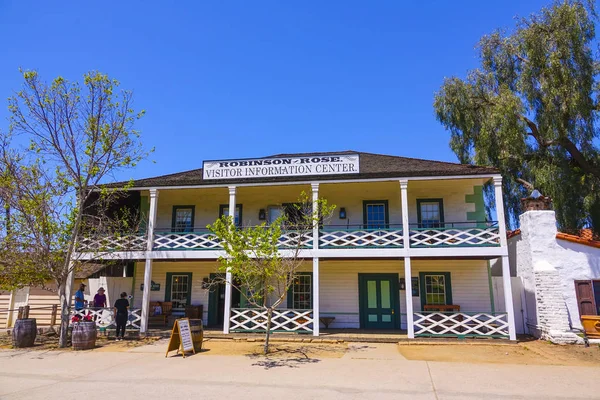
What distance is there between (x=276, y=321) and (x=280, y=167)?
5334 millimetres

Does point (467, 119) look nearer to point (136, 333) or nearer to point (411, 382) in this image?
point (411, 382)

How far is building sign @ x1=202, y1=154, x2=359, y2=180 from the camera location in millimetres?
13758

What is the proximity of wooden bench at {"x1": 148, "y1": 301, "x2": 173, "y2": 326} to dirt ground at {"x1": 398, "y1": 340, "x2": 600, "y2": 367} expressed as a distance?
885cm

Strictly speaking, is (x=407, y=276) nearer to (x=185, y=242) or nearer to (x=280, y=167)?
(x=280, y=167)

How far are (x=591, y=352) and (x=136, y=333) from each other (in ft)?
43.9

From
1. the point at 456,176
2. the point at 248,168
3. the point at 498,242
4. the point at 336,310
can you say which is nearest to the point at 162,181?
the point at 248,168

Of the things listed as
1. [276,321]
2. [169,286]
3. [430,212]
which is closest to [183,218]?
[169,286]

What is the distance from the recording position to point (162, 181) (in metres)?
14.3

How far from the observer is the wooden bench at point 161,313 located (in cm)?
1512

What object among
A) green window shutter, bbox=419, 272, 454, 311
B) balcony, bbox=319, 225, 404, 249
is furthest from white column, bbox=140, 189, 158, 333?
green window shutter, bbox=419, 272, 454, 311

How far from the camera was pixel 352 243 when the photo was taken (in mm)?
13461

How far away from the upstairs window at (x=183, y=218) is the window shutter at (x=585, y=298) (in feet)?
44.8

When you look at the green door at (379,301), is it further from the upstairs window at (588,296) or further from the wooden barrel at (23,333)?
the wooden barrel at (23,333)

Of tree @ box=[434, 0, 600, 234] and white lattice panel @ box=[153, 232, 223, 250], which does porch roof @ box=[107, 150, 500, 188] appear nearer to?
white lattice panel @ box=[153, 232, 223, 250]
